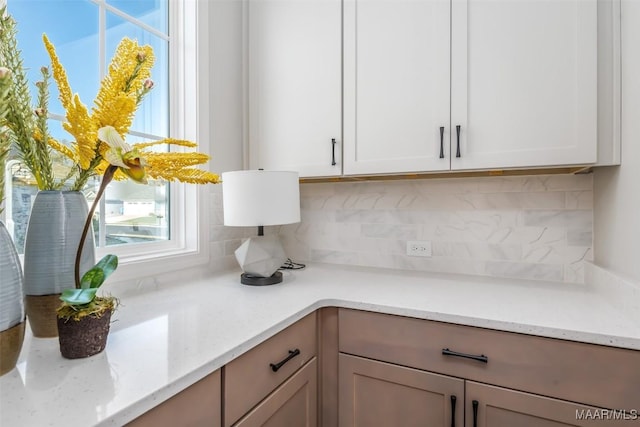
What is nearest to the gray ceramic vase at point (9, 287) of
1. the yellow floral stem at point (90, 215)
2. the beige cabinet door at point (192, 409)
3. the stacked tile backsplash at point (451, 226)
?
the yellow floral stem at point (90, 215)

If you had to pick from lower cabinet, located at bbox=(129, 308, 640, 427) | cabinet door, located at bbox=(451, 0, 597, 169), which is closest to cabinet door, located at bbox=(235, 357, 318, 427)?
lower cabinet, located at bbox=(129, 308, 640, 427)

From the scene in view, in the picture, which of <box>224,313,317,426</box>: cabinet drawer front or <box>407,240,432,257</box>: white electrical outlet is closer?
<box>224,313,317,426</box>: cabinet drawer front

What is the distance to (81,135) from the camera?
2.35ft

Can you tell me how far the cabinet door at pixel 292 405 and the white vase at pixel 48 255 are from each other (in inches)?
21.6

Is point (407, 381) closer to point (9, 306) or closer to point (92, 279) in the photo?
point (92, 279)

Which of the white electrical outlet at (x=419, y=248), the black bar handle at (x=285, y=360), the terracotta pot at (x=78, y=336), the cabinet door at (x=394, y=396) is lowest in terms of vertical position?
the cabinet door at (x=394, y=396)

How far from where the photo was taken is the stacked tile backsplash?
4.68 ft

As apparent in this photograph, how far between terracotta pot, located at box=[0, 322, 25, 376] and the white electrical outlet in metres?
1.51

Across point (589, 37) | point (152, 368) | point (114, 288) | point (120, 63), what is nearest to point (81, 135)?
point (120, 63)

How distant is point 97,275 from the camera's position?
75 cm

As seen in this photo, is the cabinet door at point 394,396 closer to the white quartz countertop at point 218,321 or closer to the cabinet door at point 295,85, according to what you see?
the white quartz countertop at point 218,321

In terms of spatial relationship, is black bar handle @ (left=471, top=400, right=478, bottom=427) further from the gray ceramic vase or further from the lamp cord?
the gray ceramic vase

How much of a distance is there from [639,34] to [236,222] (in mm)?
1488

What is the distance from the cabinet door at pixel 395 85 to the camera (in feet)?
4.39
